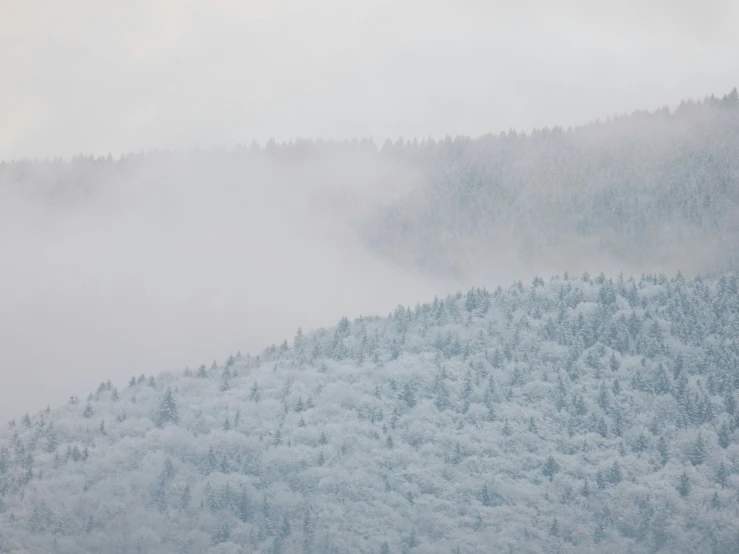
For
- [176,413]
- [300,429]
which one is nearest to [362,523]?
[300,429]

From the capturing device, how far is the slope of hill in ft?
546

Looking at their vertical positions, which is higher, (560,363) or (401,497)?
(560,363)

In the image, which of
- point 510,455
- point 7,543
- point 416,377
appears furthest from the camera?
point 416,377

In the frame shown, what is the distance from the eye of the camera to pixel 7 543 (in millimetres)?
165500

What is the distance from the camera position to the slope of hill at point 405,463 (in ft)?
546

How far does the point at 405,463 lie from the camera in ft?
588

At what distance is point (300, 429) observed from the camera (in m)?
186

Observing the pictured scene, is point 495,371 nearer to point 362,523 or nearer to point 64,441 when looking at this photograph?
point 362,523

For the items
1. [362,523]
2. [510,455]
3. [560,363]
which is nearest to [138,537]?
[362,523]

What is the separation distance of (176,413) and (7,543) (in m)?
34.3

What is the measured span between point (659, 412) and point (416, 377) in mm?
34228

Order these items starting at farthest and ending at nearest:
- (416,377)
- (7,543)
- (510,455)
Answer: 1. (416,377)
2. (510,455)
3. (7,543)

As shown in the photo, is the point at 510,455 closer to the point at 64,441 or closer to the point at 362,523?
the point at 362,523

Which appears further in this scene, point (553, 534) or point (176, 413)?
point (176, 413)
